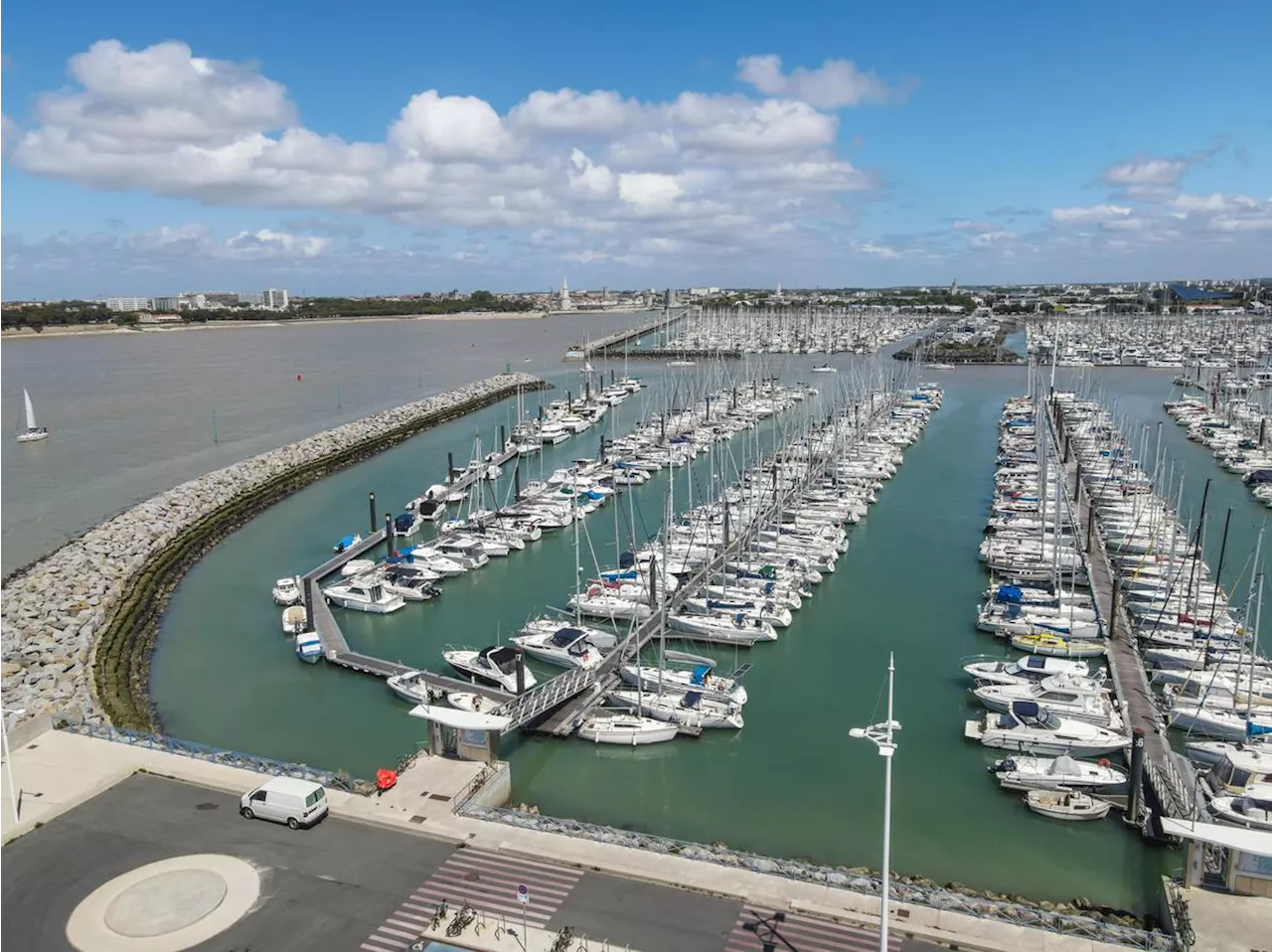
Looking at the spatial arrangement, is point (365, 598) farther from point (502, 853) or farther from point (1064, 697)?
point (1064, 697)

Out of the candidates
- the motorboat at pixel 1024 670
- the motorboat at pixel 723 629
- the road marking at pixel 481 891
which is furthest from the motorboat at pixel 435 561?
the road marking at pixel 481 891

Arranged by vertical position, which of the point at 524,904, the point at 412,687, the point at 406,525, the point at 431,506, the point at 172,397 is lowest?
the point at 412,687

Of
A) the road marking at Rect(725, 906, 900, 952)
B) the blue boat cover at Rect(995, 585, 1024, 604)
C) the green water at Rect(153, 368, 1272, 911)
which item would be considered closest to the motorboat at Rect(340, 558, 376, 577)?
the green water at Rect(153, 368, 1272, 911)

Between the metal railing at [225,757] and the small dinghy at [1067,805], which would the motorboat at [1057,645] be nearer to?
the small dinghy at [1067,805]

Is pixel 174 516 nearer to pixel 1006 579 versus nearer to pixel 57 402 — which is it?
pixel 1006 579

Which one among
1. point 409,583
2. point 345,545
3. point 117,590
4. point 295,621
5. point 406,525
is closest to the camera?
point 295,621

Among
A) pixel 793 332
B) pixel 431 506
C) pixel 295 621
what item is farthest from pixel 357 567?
pixel 793 332

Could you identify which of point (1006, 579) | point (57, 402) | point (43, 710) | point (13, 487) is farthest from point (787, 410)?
point (57, 402)

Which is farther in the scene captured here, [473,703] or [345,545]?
[345,545]
